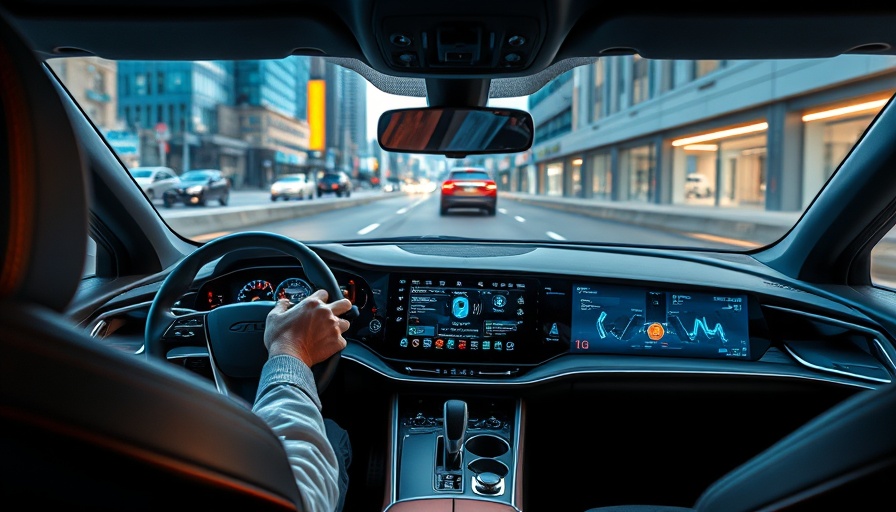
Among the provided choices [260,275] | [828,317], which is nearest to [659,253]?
[828,317]

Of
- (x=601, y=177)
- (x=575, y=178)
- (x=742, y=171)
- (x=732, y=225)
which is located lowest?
(x=732, y=225)

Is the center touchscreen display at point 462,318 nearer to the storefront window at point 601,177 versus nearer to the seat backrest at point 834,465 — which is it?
the seat backrest at point 834,465

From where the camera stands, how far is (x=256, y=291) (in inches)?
136

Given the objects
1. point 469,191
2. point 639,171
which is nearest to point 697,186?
point 639,171

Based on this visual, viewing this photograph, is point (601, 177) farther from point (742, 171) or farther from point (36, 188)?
point (36, 188)

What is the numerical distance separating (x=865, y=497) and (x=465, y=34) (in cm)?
210

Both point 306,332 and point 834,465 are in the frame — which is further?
point 306,332

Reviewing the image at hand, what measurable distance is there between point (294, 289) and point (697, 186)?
2808 centimetres

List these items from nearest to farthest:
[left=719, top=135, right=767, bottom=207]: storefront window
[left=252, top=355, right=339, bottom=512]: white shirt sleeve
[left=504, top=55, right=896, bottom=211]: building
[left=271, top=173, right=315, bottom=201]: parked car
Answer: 1. [left=252, top=355, right=339, bottom=512]: white shirt sleeve
2. [left=504, top=55, right=896, bottom=211]: building
3. [left=719, top=135, right=767, bottom=207]: storefront window
4. [left=271, top=173, right=315, bottom=201]: parked car

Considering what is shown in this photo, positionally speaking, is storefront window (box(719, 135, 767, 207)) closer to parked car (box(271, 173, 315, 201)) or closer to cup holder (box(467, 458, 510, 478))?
parked car (box(271, 173, 315, 201))

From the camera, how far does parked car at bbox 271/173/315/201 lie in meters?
32.2

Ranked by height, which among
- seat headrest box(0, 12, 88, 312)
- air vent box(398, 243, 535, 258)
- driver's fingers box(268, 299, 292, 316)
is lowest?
driver's fingers box(268, 299, 292, 316)

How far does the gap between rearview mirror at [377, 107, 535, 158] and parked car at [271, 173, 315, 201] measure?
29.5 m

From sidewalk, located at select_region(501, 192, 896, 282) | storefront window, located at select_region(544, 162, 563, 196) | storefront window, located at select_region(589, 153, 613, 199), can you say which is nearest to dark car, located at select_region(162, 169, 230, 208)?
sidewalk, located at select_region(501, 192, 896, 282)
